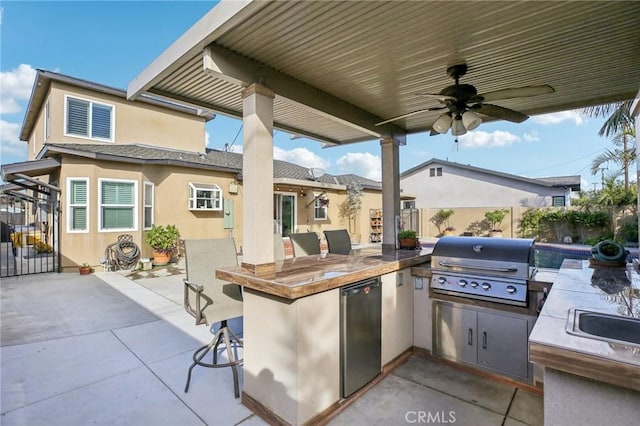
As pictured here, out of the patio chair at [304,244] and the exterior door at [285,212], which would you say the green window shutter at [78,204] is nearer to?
the exterior door at [285,212]

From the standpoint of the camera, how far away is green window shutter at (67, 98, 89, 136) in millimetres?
9164

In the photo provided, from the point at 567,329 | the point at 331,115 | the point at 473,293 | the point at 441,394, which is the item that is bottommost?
the point at 441,394

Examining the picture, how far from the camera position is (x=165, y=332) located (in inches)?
165

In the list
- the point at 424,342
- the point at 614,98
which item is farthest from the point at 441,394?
the point at 614,98

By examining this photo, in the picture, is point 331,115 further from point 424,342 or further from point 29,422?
point 29,422

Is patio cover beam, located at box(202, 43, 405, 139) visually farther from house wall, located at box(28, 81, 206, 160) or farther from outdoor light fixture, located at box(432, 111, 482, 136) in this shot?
house wall, located at box(28, 81, 206, 160)

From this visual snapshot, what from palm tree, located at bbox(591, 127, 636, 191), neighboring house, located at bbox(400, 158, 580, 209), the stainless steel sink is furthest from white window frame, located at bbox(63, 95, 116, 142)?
palm tree, located at bbox(591, 127, 636, 191)

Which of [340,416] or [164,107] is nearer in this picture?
[340,416]

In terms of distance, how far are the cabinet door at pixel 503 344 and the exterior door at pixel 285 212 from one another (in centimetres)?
921

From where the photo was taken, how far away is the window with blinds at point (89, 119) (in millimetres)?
9180

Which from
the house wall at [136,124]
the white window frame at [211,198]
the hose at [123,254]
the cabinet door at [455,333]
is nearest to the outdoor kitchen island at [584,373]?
the cabinet door at [455,333]

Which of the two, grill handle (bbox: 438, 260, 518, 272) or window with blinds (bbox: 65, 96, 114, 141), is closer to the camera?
grill handle (bbox: 438, 260, 518, 272)

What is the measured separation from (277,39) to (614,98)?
3982 millimetres

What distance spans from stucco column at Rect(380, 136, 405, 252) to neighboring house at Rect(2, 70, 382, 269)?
5486 millimetres
